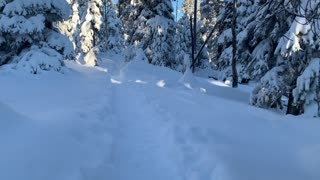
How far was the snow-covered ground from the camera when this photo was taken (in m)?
5.60

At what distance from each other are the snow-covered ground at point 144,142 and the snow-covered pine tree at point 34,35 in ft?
19.1

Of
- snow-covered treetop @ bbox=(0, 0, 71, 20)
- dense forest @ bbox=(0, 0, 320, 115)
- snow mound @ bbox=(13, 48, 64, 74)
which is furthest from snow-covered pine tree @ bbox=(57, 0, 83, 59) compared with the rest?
snow mound @ bbox=(13, 48, 64, 74)

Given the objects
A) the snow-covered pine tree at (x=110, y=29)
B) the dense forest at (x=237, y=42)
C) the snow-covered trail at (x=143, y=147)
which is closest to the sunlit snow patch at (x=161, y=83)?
the dense forest at (x=237, y=42)

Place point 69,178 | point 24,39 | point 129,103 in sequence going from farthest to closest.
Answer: point 24,39, point 129,103, point 69,178

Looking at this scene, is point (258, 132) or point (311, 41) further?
point (311, 41)

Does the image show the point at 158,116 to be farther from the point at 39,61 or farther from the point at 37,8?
the point at 37,8

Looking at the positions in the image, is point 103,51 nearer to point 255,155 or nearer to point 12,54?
point 12,54

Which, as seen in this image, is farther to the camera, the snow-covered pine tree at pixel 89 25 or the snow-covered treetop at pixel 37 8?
the snow-covered pine tree at pixel 89 25

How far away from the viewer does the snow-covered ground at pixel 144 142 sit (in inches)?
221

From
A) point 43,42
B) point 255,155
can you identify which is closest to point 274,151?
point 255,155

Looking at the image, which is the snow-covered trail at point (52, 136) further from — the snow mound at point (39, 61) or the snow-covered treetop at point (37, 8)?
the snow-covered treetop at point (37, 8)

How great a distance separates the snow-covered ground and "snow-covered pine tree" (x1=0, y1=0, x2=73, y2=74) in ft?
19.1

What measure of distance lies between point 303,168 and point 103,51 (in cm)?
5071

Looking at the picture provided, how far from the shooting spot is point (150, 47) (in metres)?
32.2
